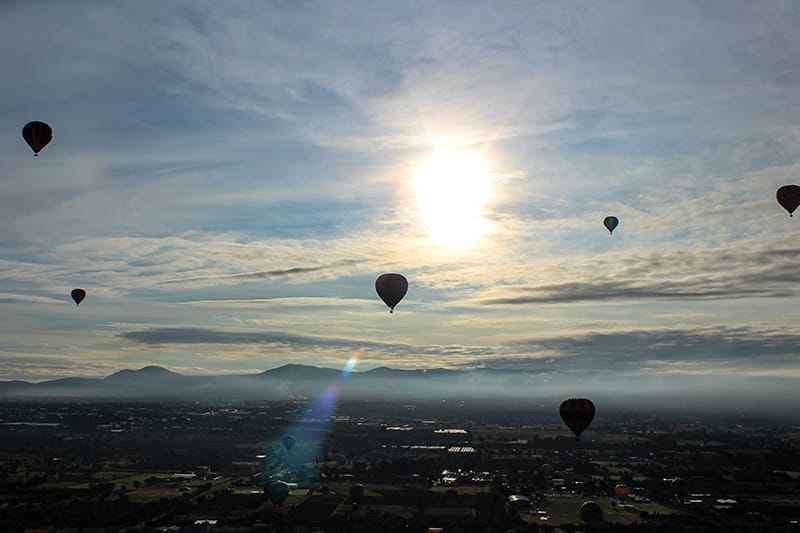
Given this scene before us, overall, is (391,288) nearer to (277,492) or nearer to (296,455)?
(277,492)

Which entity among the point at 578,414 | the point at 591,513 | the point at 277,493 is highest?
the point at 578,414

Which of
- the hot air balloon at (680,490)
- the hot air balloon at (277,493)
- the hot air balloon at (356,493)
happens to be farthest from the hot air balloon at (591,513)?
the hot air balloon at (277,493)

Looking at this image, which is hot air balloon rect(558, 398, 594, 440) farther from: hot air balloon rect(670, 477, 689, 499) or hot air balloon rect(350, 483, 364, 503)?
hot air balloon rect(670, 477, 689, 499)

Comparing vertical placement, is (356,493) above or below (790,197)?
below

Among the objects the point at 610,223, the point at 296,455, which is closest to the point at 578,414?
the point at 610,223

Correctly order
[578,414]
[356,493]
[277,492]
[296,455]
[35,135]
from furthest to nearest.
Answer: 1. [296,455]
2. [356,493]
3. [277,492]
4. [578,414]
5. [35,135]

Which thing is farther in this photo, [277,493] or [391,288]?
[277,493]
